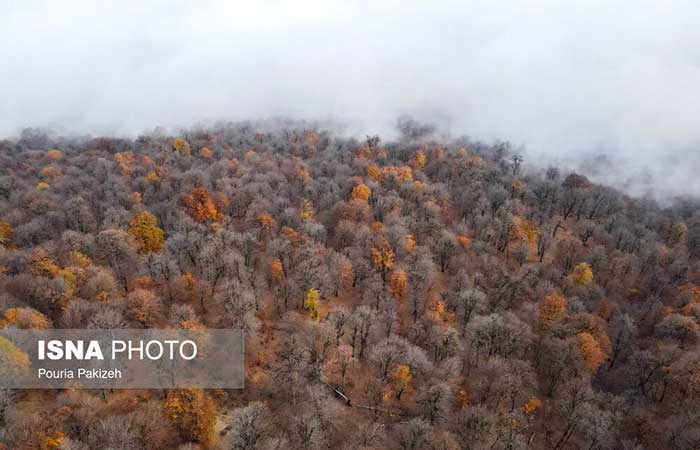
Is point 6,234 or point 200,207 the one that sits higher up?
point 200,207

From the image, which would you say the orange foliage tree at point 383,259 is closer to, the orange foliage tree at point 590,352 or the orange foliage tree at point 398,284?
the orange foliage tree at point 398,284

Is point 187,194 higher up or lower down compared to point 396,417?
higher up

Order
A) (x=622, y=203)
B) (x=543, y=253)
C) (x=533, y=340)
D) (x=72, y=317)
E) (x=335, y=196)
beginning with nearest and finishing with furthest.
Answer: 1. (x=72, y=317)
2. (x=533, y=340)
3. (x=543, y=253)
4. (x=335, y=196)
5. (x=622, y=203)

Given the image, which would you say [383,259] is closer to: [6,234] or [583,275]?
[583,275]

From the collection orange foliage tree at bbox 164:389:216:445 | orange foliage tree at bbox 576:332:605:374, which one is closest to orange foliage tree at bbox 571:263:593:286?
orange foliage tree at bbox 576:332:605:374

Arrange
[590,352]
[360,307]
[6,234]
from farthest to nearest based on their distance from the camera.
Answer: [6,234]
[360,307]
[590,352]

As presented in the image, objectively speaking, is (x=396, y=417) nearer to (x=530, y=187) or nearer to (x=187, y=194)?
(x=187, y=194)

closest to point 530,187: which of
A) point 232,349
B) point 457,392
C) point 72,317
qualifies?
point 457,392

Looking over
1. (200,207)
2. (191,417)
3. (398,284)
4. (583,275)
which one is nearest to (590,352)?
(583,275)

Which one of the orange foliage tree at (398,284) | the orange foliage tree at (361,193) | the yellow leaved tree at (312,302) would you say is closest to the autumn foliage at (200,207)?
the yellow leaved tree at (312,302)

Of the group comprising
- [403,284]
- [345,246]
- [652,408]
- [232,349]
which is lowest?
[652,408]
